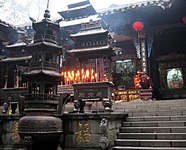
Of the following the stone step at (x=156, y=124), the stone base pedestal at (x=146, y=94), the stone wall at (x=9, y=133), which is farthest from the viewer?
the stone base pedestal at (x=146, y=94)

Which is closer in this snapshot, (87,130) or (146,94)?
(87,130)

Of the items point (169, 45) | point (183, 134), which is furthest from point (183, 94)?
point (183, 134)

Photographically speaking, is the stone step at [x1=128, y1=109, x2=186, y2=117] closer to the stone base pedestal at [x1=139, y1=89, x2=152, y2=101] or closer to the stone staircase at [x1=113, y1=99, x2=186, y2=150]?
the stone staircase at [x1=113, y1=99, x2=186, y2=150]

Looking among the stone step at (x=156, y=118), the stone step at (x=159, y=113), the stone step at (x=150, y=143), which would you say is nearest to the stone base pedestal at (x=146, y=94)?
the stone step at (x=159, y=113)

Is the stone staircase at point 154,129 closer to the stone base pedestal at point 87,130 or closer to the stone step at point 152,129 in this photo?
the stone step at point 152,129

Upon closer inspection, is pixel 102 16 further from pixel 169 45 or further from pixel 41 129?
pixel 41 129

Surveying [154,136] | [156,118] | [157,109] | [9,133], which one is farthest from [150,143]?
[9,133]

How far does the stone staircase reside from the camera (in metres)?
6.59

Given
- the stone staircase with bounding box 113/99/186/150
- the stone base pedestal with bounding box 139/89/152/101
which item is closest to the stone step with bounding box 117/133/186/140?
the stone staircase with bounding box 113/99/186/150

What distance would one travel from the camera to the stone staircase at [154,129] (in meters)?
6.59

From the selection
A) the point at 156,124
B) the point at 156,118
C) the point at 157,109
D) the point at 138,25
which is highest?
the point at 138,25

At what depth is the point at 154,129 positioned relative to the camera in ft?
24.0

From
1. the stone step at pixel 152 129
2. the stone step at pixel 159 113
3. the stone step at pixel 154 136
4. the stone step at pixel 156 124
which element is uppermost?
the stone step at pixel 159 113

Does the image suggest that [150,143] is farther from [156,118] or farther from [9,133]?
[9,133]
